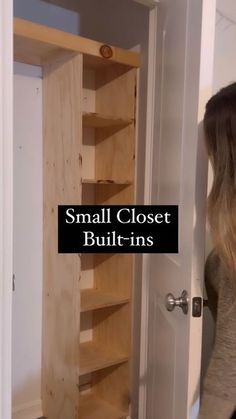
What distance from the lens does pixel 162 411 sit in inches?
52.4

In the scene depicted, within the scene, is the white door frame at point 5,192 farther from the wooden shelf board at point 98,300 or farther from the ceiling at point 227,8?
the ceiling at point 227,8

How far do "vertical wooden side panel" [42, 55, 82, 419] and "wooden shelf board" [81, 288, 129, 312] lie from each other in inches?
4.6

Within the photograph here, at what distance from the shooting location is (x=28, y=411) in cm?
192

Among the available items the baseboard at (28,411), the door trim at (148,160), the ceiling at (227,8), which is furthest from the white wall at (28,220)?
the ceiling at (227,8)

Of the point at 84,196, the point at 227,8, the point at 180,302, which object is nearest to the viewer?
the point at 180,302

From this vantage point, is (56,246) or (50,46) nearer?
(50,46)

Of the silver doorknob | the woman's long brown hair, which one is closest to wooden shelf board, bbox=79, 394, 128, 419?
the silver doorknob

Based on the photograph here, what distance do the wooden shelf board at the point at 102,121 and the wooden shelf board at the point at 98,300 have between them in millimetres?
856

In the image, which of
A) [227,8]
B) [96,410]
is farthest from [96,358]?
[227,8]

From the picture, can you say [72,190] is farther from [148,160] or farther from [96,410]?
[96,410]

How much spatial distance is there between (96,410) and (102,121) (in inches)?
56.9

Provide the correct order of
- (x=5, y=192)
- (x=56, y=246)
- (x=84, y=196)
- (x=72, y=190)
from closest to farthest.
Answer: (x=5, y=192) < (x=72, y=190) < (x=56, y=246) < (x=84, y=196)

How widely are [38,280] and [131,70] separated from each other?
1.10 m

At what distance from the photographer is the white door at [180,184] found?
999 millimetres
